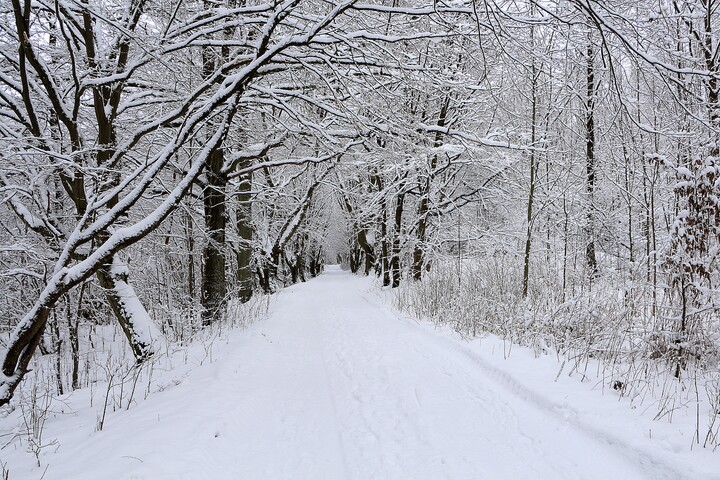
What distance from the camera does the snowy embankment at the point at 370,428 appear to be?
9.55ft

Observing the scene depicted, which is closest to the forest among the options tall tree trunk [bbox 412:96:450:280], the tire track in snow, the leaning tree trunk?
the leaning tree trunk

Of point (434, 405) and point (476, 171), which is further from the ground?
point (476, 171)

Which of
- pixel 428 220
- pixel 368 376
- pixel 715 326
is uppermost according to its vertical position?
pixel 428 220

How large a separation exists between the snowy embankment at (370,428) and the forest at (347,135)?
1.59 feet

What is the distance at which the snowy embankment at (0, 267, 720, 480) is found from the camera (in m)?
2.91

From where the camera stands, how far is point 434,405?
421cm

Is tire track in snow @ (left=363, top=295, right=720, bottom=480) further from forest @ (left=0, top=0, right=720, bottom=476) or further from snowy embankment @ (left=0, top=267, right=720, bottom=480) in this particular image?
forest @ (left=0, top=0, right=720, bottom=476)

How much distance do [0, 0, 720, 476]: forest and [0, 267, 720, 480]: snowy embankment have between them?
0.48 metres

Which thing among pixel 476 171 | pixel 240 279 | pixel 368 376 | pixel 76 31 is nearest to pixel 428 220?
pixel 476 171

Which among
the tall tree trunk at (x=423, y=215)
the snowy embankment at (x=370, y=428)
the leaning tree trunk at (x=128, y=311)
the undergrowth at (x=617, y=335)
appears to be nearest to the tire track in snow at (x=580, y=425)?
the snowy embankment at (x=370, y=428)

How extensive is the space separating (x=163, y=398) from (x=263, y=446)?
1658 mm

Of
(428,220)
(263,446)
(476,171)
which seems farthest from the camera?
(476,171)

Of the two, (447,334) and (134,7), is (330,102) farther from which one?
(447,334)

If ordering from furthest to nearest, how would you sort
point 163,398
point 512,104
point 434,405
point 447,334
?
point 512,104 → point 447,334 → point 163,398 → point 434,405
